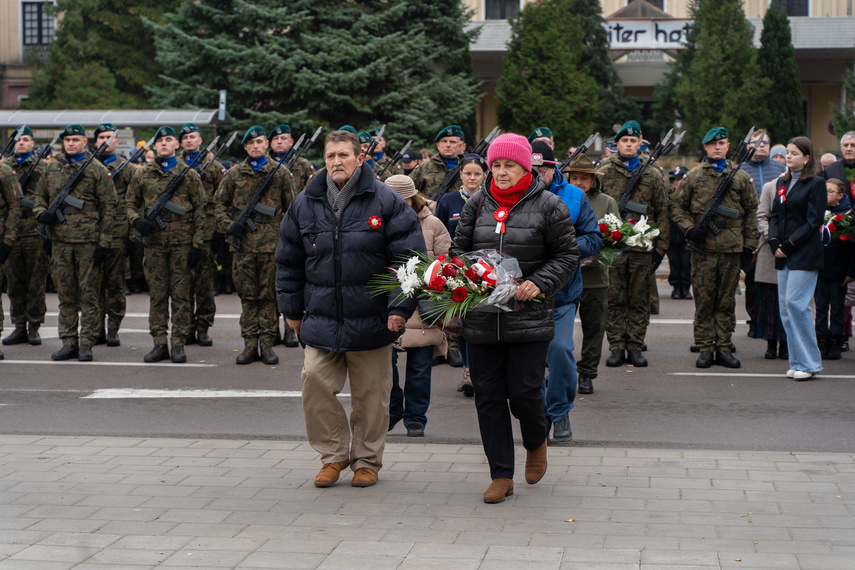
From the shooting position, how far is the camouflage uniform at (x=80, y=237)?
1129 centimetres

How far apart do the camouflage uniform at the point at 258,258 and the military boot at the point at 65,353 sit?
71.2 inches

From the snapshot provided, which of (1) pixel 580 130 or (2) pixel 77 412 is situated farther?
(1) pixel 580 130

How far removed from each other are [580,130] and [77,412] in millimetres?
24369

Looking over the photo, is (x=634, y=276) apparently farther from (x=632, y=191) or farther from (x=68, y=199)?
(x=68, y=199)

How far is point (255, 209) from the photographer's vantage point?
36.6 feet

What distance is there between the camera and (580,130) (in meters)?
31.6

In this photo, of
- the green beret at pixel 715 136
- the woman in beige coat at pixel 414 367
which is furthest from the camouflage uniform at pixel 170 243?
the green beret at pixel 715 136

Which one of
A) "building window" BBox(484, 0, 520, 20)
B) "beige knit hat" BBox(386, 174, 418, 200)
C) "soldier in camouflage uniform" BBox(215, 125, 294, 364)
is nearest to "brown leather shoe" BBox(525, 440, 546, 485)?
"beige knit hat" BBox(386, 174, 418, 200)

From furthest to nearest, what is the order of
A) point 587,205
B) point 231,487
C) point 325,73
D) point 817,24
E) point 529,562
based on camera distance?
point 817,24 < point 325,73 < point 587,205 < point 231,487 < point 529,562

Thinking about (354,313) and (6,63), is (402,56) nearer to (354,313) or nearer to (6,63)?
(354,313)

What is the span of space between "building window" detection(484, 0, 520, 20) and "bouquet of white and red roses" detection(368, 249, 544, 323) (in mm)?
35091

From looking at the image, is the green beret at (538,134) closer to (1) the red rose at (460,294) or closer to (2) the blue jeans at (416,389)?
(2) the blue jeans at (416,389)

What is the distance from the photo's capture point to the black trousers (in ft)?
19.7

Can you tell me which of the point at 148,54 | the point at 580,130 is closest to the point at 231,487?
the point at 580,130
